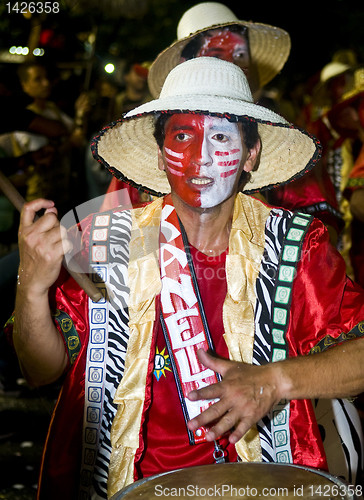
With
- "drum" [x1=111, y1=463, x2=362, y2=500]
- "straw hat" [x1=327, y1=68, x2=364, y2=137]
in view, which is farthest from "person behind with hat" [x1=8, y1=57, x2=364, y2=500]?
"straw hat" [x1=327, y1=68, x2=364, y2=137]

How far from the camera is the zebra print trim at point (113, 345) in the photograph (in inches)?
70.2

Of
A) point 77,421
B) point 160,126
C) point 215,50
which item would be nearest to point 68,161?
point 215,50

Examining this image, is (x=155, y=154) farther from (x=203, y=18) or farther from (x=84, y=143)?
(x=84, y=143)

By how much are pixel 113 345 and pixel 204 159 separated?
0.74 metres

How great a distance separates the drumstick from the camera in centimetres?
154

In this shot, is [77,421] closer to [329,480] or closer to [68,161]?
[329,480]

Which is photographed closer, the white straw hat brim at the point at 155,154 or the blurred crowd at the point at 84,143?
the white straw hat brim at the point at 155,154

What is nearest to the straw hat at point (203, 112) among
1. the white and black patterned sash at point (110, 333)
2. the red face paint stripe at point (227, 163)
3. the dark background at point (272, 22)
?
the red face paint stripe at point (227, 163)

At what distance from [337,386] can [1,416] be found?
3.13 meters

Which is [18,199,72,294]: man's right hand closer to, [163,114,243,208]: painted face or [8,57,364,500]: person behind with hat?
[8,57,364,500]: person behind with hat

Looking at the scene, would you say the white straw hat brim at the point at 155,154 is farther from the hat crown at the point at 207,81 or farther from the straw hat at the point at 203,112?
the hat crown at the point at 207,81

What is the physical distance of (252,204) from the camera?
7.07 ft

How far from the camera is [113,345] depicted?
1.82 m

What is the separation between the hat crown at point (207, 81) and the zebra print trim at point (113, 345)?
2.03 ft
